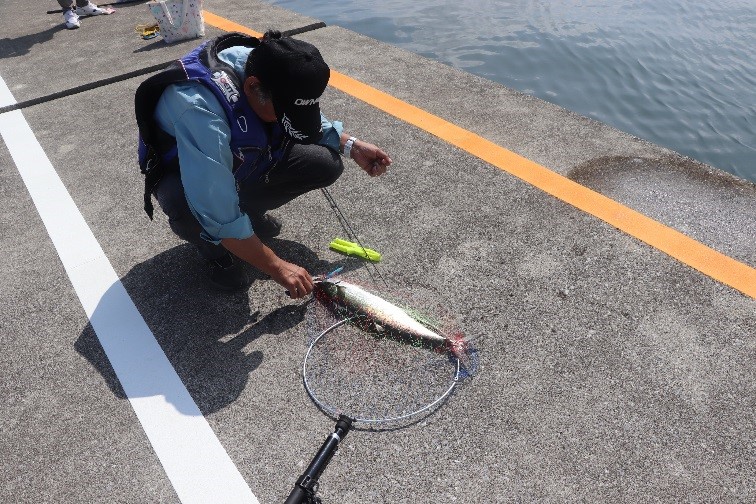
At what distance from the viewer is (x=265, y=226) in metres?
3.79

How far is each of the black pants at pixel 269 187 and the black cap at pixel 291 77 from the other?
58 cm

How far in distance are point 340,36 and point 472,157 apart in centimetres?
354

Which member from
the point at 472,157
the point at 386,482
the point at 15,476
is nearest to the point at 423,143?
the point at 472,157

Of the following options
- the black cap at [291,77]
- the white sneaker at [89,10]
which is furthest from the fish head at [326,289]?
the white sneaker at [89,10]

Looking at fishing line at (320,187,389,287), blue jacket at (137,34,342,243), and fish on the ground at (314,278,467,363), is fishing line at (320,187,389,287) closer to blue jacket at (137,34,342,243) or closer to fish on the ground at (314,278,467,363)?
fish on the ground at (314,278,467,363)

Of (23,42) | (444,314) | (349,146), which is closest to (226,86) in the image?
(349,146)

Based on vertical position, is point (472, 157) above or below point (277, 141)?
below

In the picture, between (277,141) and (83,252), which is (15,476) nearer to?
(83,252)

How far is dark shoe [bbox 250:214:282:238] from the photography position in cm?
371

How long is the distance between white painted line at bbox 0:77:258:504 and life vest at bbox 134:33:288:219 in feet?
2.38

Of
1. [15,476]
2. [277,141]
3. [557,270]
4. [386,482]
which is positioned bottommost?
Answer: [15,476]

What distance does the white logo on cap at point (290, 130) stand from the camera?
2.77m

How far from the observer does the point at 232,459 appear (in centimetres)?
259

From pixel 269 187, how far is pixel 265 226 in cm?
42
